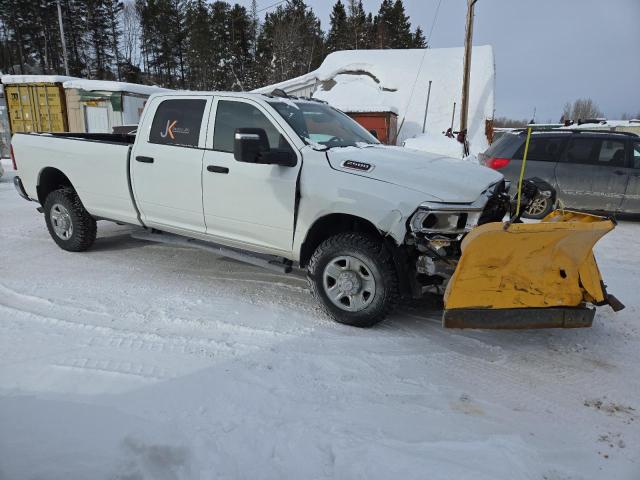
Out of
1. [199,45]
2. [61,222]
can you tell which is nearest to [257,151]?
[61,222]

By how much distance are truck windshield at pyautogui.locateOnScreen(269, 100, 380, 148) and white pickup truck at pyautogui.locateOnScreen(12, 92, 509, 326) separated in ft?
0.07

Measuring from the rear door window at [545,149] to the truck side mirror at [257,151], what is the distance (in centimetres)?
590

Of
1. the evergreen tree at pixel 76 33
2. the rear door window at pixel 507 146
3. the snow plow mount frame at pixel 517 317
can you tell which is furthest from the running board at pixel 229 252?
the evergreen tree at pixel 76 33

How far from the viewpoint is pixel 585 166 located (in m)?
8.10

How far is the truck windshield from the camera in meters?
4.11

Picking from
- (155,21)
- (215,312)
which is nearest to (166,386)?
(215,312)

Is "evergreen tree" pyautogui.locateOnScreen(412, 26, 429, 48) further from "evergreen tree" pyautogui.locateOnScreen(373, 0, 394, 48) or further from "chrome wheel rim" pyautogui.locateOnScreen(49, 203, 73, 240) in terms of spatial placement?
"chrome wheel rim" pyautogui.locateOnScreen(49, 203, 73, 240)

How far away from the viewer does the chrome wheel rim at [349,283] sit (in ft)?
12.0

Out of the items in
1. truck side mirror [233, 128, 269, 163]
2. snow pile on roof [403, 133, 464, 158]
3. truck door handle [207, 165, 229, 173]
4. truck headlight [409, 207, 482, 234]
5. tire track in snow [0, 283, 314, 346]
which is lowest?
tire track in snow [0, 283, 314, 346]

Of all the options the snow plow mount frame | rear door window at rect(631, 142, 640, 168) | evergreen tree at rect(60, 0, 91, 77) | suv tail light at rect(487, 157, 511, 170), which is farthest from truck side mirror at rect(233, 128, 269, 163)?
evergreen tree at rect(60, 0, 91, 77)

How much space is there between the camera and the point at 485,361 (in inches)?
132

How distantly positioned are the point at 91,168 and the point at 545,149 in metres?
7.69

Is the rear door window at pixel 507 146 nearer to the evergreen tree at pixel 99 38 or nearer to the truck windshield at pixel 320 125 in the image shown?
the truck windshield at pixel 320 125

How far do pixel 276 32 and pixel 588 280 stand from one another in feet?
141
